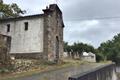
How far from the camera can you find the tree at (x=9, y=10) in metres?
34.8

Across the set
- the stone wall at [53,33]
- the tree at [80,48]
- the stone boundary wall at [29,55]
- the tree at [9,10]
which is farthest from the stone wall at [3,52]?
the tree at [80,48]

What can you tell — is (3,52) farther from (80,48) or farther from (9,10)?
(80,48)

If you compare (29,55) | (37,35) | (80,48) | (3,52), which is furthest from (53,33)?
(80,48)

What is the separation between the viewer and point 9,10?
118ft

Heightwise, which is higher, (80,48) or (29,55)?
(80,48)

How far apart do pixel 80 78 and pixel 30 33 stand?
54.4 feet

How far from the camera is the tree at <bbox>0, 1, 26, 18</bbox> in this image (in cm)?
3477

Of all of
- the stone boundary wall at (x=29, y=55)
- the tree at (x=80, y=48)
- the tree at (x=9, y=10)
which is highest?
the tree at (x=9, y=10)

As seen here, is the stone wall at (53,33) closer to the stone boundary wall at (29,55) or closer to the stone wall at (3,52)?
the stone boundary wall at (29,55)

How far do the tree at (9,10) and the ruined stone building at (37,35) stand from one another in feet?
26.1

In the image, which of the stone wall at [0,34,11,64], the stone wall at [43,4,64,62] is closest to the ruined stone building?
the stone wall at [43,4,64,62]

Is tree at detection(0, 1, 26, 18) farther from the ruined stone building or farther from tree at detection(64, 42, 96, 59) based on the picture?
tree at detection(64, 42, 96, 59)

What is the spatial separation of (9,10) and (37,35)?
12.6 metres

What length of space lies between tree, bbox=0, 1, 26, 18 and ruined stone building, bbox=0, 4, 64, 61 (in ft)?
26.1
